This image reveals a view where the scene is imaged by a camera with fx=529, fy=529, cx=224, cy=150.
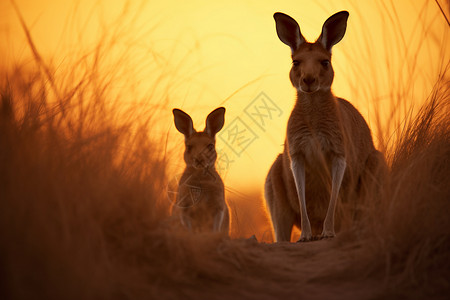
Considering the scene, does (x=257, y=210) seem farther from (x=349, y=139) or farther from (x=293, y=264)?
(x=293, y=264)

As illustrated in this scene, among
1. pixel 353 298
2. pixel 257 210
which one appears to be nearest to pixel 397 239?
pixel 353 298

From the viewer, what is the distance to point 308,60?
570 cm

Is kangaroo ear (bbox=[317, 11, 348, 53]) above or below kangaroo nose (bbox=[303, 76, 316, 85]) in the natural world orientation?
above

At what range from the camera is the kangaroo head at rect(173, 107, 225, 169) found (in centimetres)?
641

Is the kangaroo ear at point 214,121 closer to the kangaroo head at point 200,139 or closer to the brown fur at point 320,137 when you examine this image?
the kangaroo head at point 200,139

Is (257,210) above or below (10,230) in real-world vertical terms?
above

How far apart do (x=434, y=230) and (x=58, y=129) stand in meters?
2.73

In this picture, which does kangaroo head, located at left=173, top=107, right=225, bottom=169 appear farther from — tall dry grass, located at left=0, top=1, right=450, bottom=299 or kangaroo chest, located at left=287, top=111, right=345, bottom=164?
tall dry grass, located at left=0, top=1, right=450, bottom=299

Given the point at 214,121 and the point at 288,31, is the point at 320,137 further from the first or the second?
the point at 214,121

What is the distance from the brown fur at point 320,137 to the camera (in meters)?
5.59

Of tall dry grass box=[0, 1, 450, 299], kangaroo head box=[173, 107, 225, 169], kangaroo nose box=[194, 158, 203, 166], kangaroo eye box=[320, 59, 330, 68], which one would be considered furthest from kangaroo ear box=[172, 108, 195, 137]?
tall dry grass box=[0, 1, 450, 299]

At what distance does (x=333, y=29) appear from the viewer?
5949mm

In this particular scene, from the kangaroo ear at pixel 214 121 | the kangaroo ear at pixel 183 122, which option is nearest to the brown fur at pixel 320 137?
the kangaroo ear at pixel 214 121

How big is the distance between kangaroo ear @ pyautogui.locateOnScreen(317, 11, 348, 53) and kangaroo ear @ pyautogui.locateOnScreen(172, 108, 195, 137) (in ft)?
6.26
